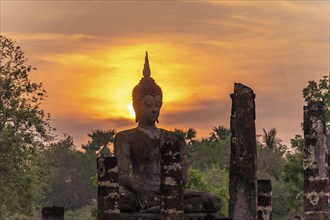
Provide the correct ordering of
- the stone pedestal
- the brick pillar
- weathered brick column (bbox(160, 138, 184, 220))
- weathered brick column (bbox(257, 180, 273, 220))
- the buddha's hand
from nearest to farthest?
weathered brick column (bbox(160, 138, 184, 220)), weathered brick column (bbox(257, 180, 273, 220)), the brick pillar, the stone pedestal, the buddha's hand

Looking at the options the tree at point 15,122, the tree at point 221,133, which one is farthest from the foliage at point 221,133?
the tree at point 15,122

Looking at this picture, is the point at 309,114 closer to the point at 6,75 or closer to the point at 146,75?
the point at 146,75

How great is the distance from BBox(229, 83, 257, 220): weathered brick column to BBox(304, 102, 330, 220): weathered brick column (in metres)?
4.12

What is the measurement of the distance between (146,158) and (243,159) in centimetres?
550

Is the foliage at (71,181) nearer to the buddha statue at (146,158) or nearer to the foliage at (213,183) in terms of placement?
the foliage at (213,183)

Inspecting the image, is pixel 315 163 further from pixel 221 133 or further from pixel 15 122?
pixel 221 133

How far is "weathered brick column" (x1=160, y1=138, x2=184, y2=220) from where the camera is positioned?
2675 cm

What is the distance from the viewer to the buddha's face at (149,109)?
31625 millimetres

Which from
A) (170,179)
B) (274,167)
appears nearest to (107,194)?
(170,179)

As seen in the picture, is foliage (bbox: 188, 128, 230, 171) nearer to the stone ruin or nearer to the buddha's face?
the buddha's face

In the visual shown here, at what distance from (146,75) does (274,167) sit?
3210 inches

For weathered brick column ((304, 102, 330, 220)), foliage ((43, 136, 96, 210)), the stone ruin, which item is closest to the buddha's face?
the stone ruin

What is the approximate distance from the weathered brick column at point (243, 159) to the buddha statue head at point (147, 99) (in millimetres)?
5479

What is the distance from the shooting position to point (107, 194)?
26.9 m
